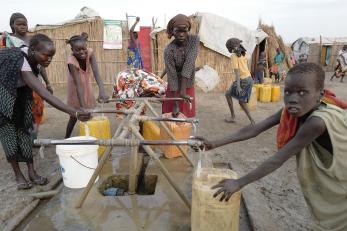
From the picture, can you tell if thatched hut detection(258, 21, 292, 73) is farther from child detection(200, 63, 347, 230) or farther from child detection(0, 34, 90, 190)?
child detection(200, 63, 347, 230)

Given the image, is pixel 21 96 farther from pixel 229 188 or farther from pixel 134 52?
pixel 134 52

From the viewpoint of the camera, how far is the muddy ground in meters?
2.65

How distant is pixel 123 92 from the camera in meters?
4.68

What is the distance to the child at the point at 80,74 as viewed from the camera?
4.02m

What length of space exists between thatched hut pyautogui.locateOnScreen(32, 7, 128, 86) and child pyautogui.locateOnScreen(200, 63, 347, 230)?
984cm

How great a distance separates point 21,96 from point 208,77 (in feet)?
26.9

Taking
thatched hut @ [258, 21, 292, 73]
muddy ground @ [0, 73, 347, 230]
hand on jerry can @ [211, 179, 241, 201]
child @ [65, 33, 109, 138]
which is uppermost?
thatched hut @ [258, 21, 292, 73]

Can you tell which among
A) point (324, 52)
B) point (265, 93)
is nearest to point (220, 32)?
point (265, 93)

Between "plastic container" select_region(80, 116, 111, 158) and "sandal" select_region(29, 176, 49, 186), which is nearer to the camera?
"sandal" select_region(29, 176, 49, 186)

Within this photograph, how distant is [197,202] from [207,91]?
9.08 m

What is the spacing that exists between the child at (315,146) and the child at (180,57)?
2.04 m

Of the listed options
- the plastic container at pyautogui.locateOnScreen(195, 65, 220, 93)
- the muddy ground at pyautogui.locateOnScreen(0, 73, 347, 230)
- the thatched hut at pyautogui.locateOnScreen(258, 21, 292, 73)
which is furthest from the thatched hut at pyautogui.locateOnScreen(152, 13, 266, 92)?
Result: the muddy ground at pyautogui.locateOnScreen(0, 73, 347, 230)

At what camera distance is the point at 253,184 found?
3.31 m

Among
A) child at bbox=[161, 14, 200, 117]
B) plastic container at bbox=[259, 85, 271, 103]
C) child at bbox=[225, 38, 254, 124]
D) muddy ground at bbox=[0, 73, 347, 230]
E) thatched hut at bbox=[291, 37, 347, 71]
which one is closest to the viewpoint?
muddy ground at bbox=[0, 73, 347, 230]
